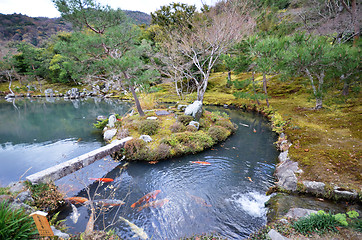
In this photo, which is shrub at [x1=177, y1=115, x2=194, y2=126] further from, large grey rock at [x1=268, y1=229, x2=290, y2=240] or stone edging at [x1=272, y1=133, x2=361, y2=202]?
large grey rock at [x1=268, y1=229, x2=290, y2=240]

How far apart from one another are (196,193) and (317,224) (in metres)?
2.93

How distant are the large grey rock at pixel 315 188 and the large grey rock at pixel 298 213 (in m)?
1.03

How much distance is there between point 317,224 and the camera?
289cm

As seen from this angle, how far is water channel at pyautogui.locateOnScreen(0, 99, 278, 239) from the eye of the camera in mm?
3928

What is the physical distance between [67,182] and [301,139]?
917 cm

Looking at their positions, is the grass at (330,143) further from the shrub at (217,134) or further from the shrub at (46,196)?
the shrub at (46,196)

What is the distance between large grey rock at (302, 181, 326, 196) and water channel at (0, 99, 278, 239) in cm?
112

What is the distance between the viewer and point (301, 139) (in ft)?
22.3

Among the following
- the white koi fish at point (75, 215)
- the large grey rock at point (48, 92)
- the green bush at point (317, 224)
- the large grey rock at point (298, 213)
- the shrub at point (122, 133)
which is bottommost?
the large grey rock at point (298, 213)

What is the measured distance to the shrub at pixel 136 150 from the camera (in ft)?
22.9

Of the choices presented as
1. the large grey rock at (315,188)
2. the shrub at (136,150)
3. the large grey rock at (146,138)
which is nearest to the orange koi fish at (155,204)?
the shrub at (136,150)

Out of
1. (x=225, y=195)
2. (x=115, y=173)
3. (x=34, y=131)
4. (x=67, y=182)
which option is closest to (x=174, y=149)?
(x=115, y=173)

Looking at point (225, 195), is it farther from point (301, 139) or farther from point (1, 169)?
point (1, 169)

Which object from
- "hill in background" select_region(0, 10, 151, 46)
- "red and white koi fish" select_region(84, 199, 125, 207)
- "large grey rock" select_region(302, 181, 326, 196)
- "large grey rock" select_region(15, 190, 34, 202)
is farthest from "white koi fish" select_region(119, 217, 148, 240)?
"hill in background" select_region(0, 10, 151, 46)
